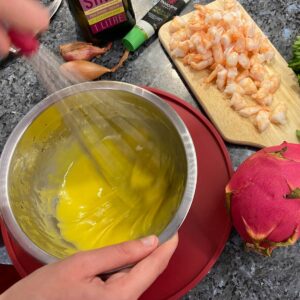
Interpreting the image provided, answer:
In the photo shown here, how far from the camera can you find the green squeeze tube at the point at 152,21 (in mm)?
991

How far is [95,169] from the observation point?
0.87 meters

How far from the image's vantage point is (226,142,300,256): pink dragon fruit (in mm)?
668

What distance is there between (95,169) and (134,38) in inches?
13.6

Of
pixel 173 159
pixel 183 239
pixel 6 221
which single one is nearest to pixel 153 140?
pixel 173 159

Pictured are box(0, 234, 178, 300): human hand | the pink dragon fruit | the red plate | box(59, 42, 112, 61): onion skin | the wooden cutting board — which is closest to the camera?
box(0, 234, 178, 300): human hand

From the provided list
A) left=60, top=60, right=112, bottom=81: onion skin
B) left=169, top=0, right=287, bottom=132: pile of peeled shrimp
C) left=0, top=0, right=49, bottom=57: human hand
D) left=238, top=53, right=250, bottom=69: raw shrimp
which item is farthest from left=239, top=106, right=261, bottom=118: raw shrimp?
left=0, top=0, right=49, bottom=57: human hand

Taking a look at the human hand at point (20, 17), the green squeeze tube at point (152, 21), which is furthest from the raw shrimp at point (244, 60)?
the human hand at point (20, 17)

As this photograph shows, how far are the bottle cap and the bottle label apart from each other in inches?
1.4

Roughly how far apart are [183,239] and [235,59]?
0.41 meters

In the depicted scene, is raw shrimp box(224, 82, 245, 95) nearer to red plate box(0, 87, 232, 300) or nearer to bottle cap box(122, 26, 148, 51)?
red plate box(0, 87, 232, 300)

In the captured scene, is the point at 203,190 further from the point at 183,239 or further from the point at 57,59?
the point at 57,59

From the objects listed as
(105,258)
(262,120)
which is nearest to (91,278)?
(105,258)

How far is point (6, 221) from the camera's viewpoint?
68cm

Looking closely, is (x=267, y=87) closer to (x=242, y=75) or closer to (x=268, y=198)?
(x=242, y=75)
